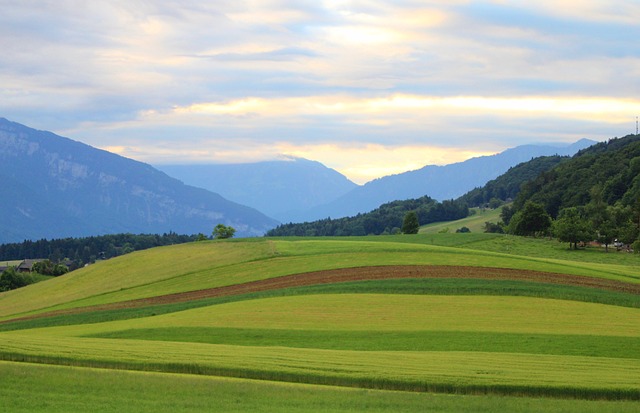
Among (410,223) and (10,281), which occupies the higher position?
(410,223)

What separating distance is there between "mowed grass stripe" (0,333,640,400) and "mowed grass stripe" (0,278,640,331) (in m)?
22.3

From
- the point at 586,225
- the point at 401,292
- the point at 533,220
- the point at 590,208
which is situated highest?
the point at 590,208

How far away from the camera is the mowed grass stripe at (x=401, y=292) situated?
58281 millimetres

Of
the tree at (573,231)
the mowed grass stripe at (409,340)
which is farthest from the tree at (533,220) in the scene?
the mowed grass stripe at (409,340)

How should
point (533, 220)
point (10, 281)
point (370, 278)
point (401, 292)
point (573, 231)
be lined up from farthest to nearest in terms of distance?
1. point (10, 281)
2. point (533, 220)
3. point (573, 231)
4. point (370, 278)
5. point (401, 292)

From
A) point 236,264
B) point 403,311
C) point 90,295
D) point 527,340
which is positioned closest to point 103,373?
point 527,340

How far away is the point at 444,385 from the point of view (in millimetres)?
28547

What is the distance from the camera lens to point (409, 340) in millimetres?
40688

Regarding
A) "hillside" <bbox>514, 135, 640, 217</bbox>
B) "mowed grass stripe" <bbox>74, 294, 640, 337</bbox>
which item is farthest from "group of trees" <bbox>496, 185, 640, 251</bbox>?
"mowed grass stripe" <bbox>74, 294, 640, 337</bbox>

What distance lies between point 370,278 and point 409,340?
26762 millimetres

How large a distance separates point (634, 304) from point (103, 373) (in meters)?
41.2

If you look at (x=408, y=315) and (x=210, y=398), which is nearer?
(x=210, y=398)

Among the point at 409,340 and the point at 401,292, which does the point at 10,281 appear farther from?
the point at 409,340

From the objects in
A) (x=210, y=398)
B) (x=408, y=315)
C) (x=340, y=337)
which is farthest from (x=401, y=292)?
(x=210, y=398)
